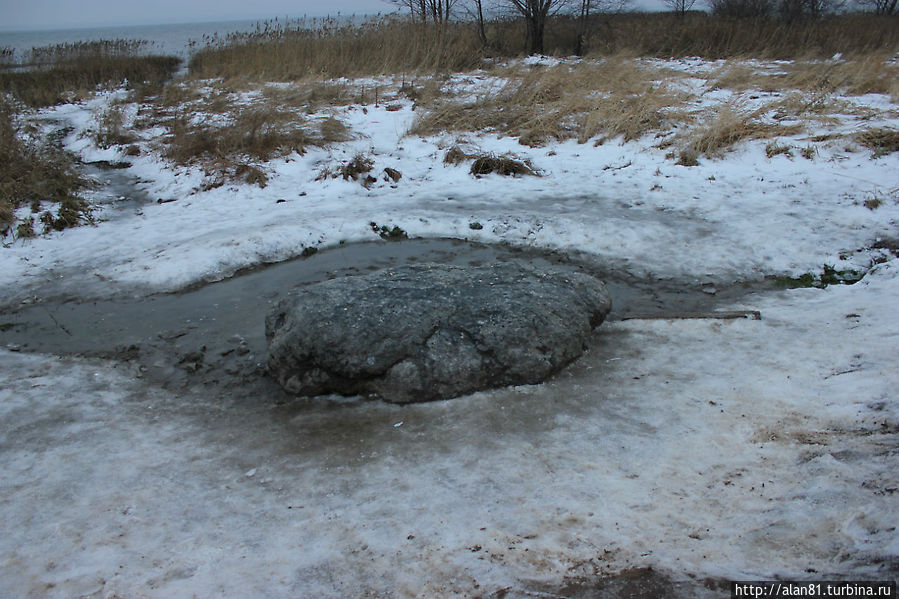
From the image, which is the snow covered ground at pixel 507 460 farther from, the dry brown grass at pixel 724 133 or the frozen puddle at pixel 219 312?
the dry brown grass at pixel 724 133

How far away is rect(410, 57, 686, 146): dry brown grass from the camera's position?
10.3 m

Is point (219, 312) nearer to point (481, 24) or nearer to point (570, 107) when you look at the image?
point (570, 107)

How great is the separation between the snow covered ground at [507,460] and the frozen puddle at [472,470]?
0.01 m

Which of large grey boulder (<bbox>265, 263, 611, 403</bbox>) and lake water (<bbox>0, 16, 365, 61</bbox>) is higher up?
lake water (<bbox>0, 16, 365, 61</bbox>)

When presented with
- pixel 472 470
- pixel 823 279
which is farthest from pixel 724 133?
pixel 472 470

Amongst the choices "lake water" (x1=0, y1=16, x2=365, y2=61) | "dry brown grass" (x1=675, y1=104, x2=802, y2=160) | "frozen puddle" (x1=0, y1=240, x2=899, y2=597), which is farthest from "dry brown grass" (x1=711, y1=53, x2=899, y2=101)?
"lake water" (x1=0, y1=16, x2=365, y2=61)

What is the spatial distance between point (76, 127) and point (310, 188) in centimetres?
876

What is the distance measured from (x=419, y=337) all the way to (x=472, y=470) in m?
1.20

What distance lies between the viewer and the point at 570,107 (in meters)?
11.3

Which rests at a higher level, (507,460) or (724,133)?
(724,133)

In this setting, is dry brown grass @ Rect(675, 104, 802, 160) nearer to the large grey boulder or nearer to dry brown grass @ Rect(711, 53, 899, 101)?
dry brown grass @ Rect(711, 53, 899, 101)

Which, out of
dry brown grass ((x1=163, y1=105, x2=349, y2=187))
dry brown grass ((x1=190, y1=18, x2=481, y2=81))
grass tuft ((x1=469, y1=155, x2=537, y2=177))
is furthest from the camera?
dry brown grass ((x1=190, y1=18, x2=481, y2=81))

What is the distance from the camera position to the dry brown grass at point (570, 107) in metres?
10.3

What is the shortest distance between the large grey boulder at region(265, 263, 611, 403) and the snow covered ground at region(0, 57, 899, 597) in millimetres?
141
